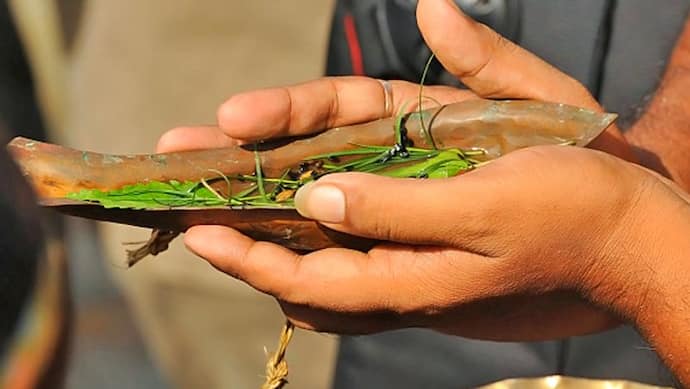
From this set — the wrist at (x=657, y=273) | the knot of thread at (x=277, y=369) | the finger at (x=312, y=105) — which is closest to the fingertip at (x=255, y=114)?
the finger at (x=312, y=105)

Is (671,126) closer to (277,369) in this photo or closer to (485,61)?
(485,61)

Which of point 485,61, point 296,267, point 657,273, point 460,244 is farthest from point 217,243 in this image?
point 657,273

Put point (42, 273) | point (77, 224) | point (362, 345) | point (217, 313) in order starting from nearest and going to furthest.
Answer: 1. point (42, 273)
2. point (362, 345)
3. point (217, 313)
4. point (77, 224)

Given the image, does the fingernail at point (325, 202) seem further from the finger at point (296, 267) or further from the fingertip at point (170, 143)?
the fingertip at point (170, 143)

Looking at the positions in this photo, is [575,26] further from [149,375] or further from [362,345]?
[149,375]

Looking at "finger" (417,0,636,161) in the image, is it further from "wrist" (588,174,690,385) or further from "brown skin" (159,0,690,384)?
"wrist" (588,174,690,385)

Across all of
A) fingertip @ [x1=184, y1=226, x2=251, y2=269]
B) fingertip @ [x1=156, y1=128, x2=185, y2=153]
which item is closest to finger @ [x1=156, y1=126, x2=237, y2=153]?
fingertip @ [x1=156, y1=128, x2=185, y2=153]

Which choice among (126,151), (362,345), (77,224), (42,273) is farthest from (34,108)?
(42,273)
